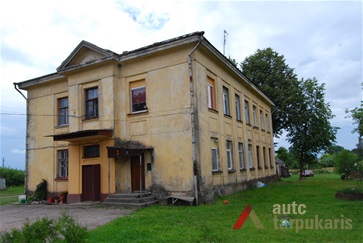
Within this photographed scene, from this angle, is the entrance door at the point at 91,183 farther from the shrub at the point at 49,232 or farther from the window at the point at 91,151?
the shrub at the point at 49,232

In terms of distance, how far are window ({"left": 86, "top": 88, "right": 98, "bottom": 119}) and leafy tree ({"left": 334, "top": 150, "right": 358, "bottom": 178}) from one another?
23136 mm

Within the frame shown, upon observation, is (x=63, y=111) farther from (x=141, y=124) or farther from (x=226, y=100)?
(x=226, y=100)

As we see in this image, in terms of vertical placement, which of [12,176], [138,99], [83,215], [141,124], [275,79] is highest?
[275,79]

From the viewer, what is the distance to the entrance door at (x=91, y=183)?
15.9 meters

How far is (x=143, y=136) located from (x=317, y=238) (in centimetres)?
991

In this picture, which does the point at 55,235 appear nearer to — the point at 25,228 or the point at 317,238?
the point at 25,228

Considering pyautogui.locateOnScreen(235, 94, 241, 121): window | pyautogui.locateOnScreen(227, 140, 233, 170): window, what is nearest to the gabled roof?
pyautogui.locateOnScreen(227, 140, 233, 170): window

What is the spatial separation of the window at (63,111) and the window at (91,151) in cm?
324

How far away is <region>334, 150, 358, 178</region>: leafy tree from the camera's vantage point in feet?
91.7

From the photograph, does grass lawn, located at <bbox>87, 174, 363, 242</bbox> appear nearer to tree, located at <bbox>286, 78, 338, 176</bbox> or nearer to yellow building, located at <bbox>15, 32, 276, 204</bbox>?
yellow building, located at <bbox>15, 32, 276, 204</bbox>

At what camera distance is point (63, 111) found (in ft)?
62.7

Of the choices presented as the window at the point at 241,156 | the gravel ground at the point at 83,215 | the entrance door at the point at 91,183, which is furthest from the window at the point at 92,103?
the window at the point at 241,156

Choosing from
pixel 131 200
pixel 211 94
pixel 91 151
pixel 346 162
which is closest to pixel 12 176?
pixel 91 151

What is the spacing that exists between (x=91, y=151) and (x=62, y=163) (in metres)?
3.17
